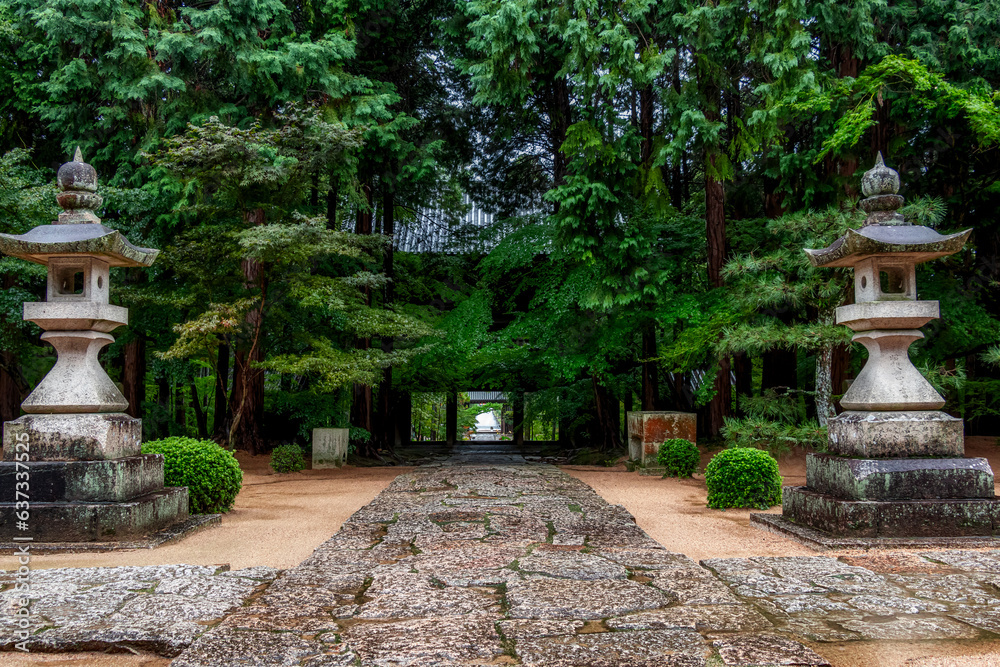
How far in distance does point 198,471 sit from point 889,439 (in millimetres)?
5874

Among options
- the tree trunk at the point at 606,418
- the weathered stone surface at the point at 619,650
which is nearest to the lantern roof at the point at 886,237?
the weathered stone surface at the point at 619,650

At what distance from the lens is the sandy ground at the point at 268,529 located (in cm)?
Answer: 462

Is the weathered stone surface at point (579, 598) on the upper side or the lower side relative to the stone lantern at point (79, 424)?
lower

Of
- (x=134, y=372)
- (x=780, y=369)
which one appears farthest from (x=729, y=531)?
(x=134, y=372)

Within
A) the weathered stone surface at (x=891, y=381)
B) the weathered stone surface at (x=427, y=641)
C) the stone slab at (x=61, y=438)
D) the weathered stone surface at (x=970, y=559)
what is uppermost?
the weathered stone surface at (x=891, y=381)

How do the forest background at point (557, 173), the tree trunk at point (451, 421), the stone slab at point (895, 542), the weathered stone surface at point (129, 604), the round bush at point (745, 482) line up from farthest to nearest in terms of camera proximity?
1. the tree trunk at point (451, 421)
2. the forest background at point (557, 173)
3. the round bush at point (745, 482)
4. the stone slab at point (895, 542)
5. the weathered stone surface at point (129, 604)

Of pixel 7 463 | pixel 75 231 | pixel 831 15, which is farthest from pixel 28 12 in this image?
pixel 831 15

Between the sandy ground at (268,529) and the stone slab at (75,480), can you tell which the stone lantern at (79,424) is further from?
the sandy ground at (268,529)

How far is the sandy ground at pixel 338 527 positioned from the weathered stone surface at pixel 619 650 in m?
0.58

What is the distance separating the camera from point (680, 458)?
9.87 metres

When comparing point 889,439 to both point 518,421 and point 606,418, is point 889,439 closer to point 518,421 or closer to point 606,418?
point 606,418

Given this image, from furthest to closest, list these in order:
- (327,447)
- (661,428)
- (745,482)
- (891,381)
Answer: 1. (327,447)
2. (661,428)
3. (745,482)
4. (891,381)

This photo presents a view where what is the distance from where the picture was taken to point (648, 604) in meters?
3.33

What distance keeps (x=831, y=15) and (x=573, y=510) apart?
7585mm
